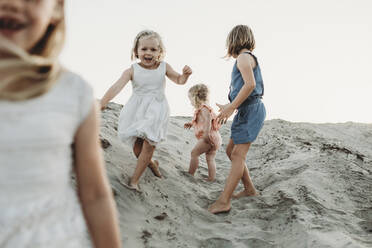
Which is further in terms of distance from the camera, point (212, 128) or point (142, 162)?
point (212, 128)

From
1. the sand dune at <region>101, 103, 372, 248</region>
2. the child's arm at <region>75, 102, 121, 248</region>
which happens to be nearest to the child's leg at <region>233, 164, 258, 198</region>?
the sand dune at <region>101, 103, 372, 248</region>

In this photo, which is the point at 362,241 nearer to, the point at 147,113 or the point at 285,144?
the point at 147,113

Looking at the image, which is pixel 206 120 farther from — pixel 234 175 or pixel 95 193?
pixel 95 193

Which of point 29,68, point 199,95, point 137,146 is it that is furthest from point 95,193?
point 199,95

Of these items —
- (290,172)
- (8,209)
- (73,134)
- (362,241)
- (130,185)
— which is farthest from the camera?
(290,172)

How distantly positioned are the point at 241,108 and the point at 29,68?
145 inches

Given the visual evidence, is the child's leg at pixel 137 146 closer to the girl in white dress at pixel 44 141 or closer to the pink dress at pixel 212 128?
the pink dress at pixel 212 128

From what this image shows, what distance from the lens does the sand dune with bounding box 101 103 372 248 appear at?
3.45 metres

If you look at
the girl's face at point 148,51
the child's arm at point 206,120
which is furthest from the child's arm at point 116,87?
the child's arm at point 206,120

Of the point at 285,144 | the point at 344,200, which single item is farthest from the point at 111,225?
the point at 285,144

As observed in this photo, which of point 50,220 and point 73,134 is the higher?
point 73,134

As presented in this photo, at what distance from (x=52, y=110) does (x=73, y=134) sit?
92 millimetres

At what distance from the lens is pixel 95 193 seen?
1013mm

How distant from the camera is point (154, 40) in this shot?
4516mm
